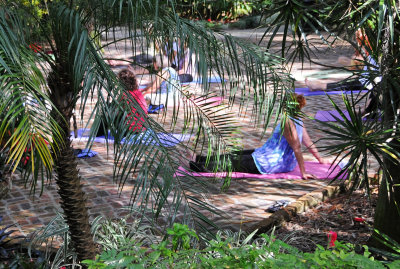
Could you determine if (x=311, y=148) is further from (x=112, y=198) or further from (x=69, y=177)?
(x=69, y=177)

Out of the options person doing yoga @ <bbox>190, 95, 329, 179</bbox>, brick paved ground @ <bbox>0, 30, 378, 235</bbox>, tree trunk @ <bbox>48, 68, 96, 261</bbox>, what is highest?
tree trunk @ <bbox>48, 68, 96, 261</bbox>

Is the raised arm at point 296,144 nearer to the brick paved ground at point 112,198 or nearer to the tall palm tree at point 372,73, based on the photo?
the brick paved ground at point 112,198

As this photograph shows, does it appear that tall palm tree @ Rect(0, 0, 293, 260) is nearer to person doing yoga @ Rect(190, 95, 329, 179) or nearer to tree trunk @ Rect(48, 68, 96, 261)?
tree trunk @ Rect(48, 68, 96, 261)

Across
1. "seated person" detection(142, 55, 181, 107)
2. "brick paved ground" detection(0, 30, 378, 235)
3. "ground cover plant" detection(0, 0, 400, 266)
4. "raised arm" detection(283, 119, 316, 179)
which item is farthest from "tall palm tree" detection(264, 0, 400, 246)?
"raised arm" detection(283, 119, 316, 179)

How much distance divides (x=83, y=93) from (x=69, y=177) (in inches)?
49.6

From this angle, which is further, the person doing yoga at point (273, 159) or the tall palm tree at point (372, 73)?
the person doing yoga at point (273, 159)

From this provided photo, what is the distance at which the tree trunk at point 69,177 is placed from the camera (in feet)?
14.4

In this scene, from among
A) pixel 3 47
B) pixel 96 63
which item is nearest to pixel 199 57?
pixel 96 63

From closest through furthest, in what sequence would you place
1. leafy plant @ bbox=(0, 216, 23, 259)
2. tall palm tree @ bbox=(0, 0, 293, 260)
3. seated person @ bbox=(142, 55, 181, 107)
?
tall palm tree @ bbox=(0, 0, 293, 260)
seated person @ bbox=(142, 55, 181, 107)
leafy plant @ bbox=(0, 216, 23, 259)

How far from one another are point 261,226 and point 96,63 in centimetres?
278

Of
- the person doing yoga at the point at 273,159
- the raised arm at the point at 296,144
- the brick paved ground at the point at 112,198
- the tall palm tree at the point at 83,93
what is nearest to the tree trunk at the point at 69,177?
the tall palm tree at the point at 83,93

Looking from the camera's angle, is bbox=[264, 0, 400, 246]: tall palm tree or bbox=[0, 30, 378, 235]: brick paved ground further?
bbox=[0, 30, 378, 235]: brick paved ground

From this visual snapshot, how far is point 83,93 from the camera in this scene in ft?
11.5

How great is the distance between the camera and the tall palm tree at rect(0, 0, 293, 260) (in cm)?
337
